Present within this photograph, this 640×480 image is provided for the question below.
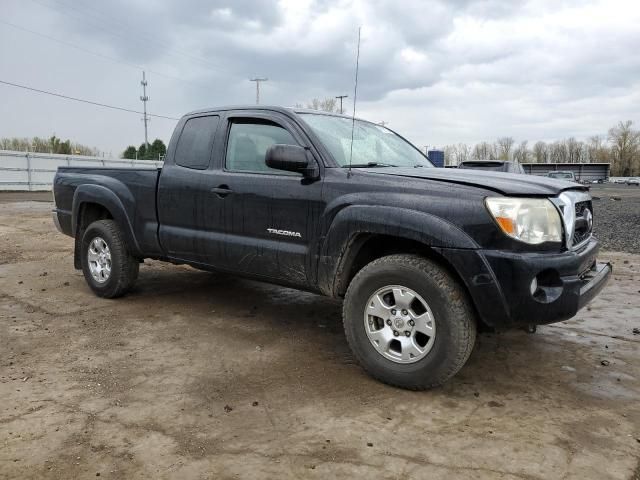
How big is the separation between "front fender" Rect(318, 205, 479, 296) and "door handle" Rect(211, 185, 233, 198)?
3.56ft

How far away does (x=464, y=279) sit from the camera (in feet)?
10.3

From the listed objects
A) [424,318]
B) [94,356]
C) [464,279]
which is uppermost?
[464,279]

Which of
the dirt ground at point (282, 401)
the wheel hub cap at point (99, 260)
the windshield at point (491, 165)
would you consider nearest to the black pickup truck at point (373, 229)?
the wheel hub cap at point (99, 260)

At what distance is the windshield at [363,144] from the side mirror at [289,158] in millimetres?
264

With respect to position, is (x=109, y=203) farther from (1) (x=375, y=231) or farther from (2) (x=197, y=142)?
(1) (x=375, y=231)

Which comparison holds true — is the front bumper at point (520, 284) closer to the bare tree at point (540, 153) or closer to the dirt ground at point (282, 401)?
the dirt ground at point (282, 401)

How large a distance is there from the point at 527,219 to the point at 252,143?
92.6 inches

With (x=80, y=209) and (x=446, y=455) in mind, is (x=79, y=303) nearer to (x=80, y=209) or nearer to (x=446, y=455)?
(x=80, y=209)

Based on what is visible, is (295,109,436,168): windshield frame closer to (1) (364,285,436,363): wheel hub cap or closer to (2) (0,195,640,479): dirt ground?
(1) (364,285,436,363): wheel hub cap

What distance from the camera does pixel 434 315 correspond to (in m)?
3.20

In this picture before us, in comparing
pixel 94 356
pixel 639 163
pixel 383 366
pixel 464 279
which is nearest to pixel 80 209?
pixel 94 356

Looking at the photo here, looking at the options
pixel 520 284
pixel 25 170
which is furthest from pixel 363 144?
pixel 25 170

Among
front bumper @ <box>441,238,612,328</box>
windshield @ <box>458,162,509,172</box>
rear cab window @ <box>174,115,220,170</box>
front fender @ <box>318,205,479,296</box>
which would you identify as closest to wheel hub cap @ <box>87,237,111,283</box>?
rear cab window @ <box>174,115,220,170</box>

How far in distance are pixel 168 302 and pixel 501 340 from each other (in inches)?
131
